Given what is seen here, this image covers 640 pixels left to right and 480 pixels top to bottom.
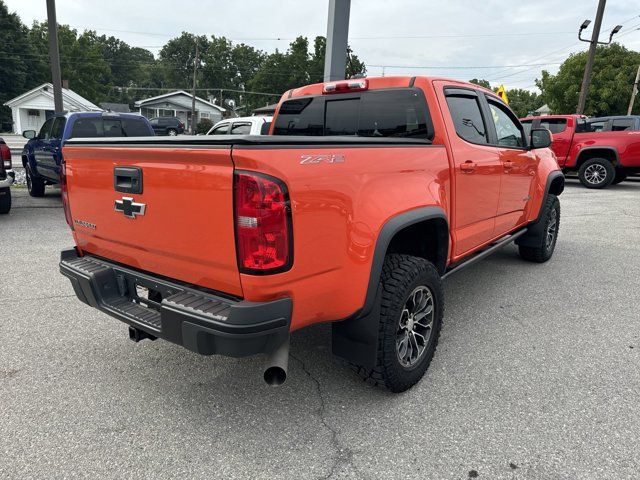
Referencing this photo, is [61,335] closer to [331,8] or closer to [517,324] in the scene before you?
[517,324]

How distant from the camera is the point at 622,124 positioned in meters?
12.5

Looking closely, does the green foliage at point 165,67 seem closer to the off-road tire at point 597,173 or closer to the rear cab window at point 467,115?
the off-road tire at point 597,173

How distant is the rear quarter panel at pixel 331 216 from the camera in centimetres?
195

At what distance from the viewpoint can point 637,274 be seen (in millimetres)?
5285

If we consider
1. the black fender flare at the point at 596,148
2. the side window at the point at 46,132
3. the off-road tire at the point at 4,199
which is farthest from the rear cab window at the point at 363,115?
the black fender flare at the point at 596,148

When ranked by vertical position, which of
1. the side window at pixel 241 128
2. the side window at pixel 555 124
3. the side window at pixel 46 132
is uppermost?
the side window at pixel 555 124

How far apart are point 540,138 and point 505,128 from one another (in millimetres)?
459

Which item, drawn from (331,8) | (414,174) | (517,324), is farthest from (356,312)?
(331,8)

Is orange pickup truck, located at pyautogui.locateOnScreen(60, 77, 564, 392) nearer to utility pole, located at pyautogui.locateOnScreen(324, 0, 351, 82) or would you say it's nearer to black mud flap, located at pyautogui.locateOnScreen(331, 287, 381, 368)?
→ black mud flap, located at pyautogui.locateOnScreen(331, 287, 381, 368)

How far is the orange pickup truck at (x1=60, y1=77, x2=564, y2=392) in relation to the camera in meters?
1.94

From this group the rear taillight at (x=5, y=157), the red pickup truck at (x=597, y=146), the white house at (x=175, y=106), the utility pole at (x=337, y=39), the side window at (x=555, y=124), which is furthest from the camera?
the white house at (x=175, y=106)

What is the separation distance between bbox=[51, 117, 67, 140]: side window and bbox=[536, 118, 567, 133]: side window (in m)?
12.2

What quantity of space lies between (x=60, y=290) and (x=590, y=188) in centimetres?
1394

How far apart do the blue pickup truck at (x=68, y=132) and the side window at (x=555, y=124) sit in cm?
1097
